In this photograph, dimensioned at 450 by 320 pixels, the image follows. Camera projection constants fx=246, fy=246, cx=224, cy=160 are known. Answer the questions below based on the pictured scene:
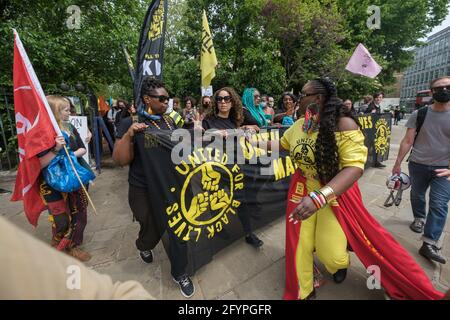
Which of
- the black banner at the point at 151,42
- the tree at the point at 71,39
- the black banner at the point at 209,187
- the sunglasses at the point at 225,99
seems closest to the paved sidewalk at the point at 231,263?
the black banner at the point at 209,187

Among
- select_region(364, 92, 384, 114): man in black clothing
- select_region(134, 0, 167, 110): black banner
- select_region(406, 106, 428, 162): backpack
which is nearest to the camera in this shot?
select_region(406, 106, 428, 162): backpack

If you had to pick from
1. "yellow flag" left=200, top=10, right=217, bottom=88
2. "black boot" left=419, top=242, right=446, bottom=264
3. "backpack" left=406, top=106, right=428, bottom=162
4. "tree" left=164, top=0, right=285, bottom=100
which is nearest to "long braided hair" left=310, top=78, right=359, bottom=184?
"backpack" left=406, top=106, right=428, bottom=162

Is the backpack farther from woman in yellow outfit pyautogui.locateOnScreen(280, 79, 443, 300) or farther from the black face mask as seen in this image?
woman in yellow outfit pyautogui.locateOnScreen(280, 79, 443, 300)

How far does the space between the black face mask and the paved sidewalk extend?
167cm

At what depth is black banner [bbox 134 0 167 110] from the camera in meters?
3.10

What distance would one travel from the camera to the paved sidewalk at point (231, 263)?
7.34 ft

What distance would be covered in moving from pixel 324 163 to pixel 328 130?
255 mm

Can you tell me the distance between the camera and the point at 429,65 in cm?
5122

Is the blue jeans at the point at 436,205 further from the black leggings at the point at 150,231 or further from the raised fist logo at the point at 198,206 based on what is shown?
the black leggings at the point at 150,231

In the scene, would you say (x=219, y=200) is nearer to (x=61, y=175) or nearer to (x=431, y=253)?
(x=61, y=175)

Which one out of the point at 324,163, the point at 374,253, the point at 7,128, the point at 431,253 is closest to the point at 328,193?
the point at 324,163

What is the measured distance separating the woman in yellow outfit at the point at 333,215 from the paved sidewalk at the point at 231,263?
23 cm

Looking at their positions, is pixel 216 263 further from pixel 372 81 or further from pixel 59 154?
pixel 372 81
